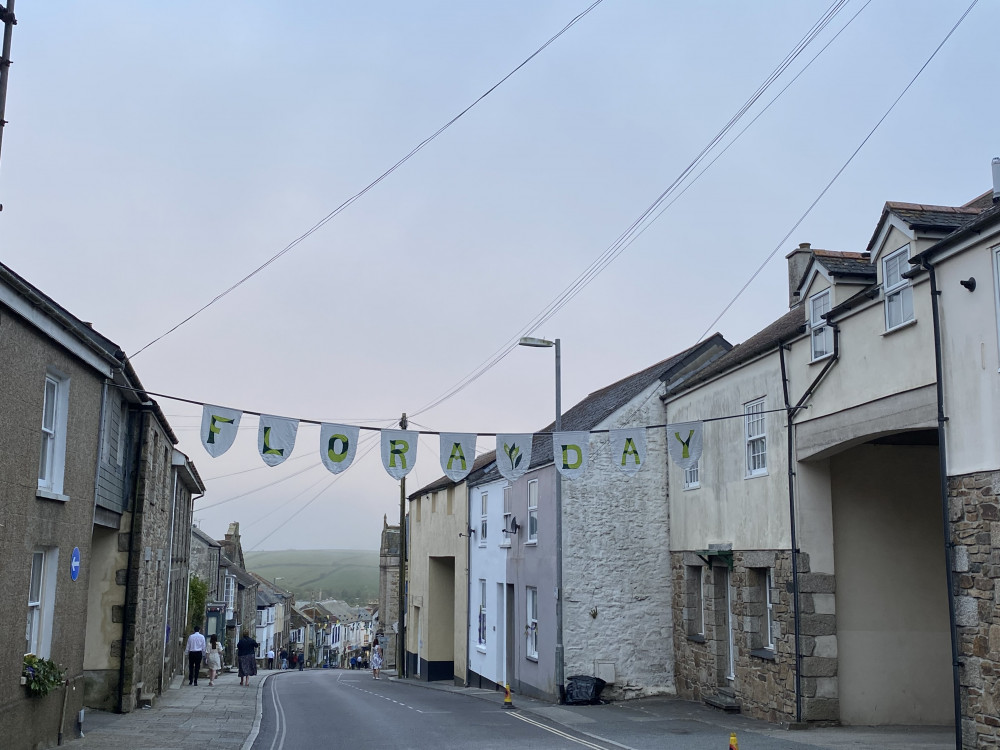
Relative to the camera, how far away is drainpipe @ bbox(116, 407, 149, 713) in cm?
1680

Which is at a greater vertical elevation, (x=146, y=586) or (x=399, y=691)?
(x=146, y=586)

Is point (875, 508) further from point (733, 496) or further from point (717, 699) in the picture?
point (717, 699)

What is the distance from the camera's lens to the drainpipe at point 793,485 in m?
15.2

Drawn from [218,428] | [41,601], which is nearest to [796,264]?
[218,428]

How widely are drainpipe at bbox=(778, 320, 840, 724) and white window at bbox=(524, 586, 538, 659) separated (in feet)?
30.4

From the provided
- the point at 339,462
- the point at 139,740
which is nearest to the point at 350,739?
the point at 139,740

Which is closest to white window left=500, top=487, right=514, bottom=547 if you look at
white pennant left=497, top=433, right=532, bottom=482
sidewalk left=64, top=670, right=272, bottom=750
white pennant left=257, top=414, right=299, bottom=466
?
sidewalk left=64, top=670, right=272, bottom=750

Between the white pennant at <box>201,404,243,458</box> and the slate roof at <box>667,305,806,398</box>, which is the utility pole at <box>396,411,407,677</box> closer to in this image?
the slate roof at <box>667,305,806,398</box>

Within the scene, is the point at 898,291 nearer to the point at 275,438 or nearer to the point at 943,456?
the point at 943,456

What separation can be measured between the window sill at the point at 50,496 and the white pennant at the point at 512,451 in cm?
714

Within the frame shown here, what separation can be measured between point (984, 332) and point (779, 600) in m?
7.01

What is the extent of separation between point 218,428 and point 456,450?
406 centimetres

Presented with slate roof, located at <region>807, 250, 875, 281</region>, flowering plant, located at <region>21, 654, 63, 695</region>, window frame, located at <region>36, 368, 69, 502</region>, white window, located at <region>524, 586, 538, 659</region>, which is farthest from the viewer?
white window, located at <region>524, 586, 538, 659</region>

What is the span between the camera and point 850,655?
15680mm
